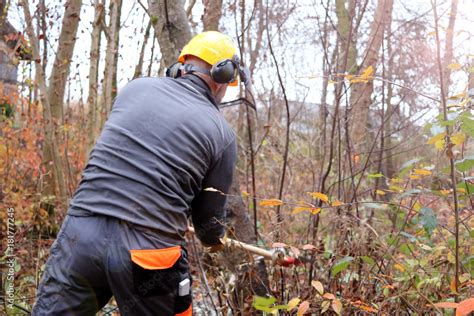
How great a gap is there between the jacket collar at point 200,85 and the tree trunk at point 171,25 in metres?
0.87

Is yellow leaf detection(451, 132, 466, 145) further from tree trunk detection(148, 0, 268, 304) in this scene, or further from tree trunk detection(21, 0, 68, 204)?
tree trunk detection(21, 0, 68, 204)

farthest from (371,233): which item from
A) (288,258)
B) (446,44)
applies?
(446,44)

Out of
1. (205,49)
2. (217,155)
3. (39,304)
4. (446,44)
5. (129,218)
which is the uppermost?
(446,44)

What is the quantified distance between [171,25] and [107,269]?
2.07 m

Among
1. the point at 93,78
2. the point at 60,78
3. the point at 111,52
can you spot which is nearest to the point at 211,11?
the point at 111,52

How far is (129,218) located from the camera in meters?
2.21

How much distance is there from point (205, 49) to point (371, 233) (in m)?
1.57

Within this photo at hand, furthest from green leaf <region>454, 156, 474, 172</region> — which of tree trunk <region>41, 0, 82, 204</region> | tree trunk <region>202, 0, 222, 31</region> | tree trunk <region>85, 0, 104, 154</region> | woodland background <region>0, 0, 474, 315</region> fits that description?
tree trunk <region>41, 0, 82, 204</region>

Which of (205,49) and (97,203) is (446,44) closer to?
(205,49)

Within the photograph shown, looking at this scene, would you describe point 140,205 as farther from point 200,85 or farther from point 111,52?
point 111,52

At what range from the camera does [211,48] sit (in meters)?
2.81

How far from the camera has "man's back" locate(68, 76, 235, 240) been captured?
7.42 ft

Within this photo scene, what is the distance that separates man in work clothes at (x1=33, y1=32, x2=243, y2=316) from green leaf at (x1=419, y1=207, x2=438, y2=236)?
41.8 inches

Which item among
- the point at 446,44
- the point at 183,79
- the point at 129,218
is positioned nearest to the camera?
the point at 129,218
